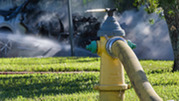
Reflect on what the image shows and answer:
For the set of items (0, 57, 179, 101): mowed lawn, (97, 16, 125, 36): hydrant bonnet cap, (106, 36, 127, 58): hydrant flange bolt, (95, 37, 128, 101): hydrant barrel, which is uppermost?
(97, 16, 125, 36): hydrant bonnet cap

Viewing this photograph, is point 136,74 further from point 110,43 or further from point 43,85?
point 43,85

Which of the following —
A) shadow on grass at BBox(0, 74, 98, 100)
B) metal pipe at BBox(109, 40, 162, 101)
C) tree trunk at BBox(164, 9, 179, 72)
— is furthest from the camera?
tree trunk at BBox(164, 9, 179, 72)

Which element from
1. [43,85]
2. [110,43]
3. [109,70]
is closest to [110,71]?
[109,70]

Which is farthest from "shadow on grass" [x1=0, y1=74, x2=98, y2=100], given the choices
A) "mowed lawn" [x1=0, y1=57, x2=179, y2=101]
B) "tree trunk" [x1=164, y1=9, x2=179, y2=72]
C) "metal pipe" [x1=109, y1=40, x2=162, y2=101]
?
"metal pipe" [x1=109, y1=40, x2=162, y2=101]

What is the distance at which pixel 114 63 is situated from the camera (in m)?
2.97

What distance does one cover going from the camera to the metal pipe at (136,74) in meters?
2.11

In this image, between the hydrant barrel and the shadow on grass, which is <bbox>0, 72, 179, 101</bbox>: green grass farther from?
the hydrant barrel

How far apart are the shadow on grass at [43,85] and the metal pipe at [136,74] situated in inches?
118

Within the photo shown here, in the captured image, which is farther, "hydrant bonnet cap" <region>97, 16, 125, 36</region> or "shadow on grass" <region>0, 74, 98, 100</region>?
"shadow on grass" <region>0, 74, 98, 100</region>

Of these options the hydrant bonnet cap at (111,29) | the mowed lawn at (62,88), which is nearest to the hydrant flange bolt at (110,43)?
the hydrant bonnet cap at (111,29)

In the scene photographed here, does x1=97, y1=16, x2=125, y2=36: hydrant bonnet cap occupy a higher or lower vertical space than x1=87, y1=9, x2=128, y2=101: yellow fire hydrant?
higher

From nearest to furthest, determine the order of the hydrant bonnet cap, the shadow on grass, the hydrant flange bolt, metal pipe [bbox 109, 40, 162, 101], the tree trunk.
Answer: metal pipe [bbox 109, 40, 162, 101], the hydrant flange bolt, the hydrant bonnet cap, the shadow on grass, the tree trunk

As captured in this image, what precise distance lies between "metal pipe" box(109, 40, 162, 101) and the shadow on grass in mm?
2994

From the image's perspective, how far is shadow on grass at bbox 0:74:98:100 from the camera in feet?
18.5
